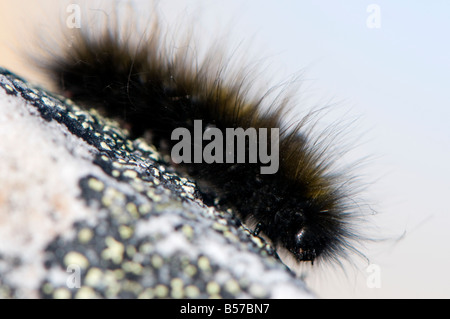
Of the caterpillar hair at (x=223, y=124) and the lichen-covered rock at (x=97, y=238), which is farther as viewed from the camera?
the caterpillar hair at (x=223, y=124)

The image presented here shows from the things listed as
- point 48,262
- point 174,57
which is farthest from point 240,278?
point 174,57

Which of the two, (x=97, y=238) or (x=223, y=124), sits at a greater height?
(x=223, y=124)

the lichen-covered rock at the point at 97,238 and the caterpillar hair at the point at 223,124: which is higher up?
the caterpillar hair at the point at 223,124

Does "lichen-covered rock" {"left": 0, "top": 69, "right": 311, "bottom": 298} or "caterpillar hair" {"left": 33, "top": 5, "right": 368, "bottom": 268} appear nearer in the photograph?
"lichen-covered rock" {"left": 0, "top": 69, "right": 311, "bottom": 298}

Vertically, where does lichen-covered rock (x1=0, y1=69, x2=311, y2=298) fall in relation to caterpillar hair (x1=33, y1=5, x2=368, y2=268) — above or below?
below
